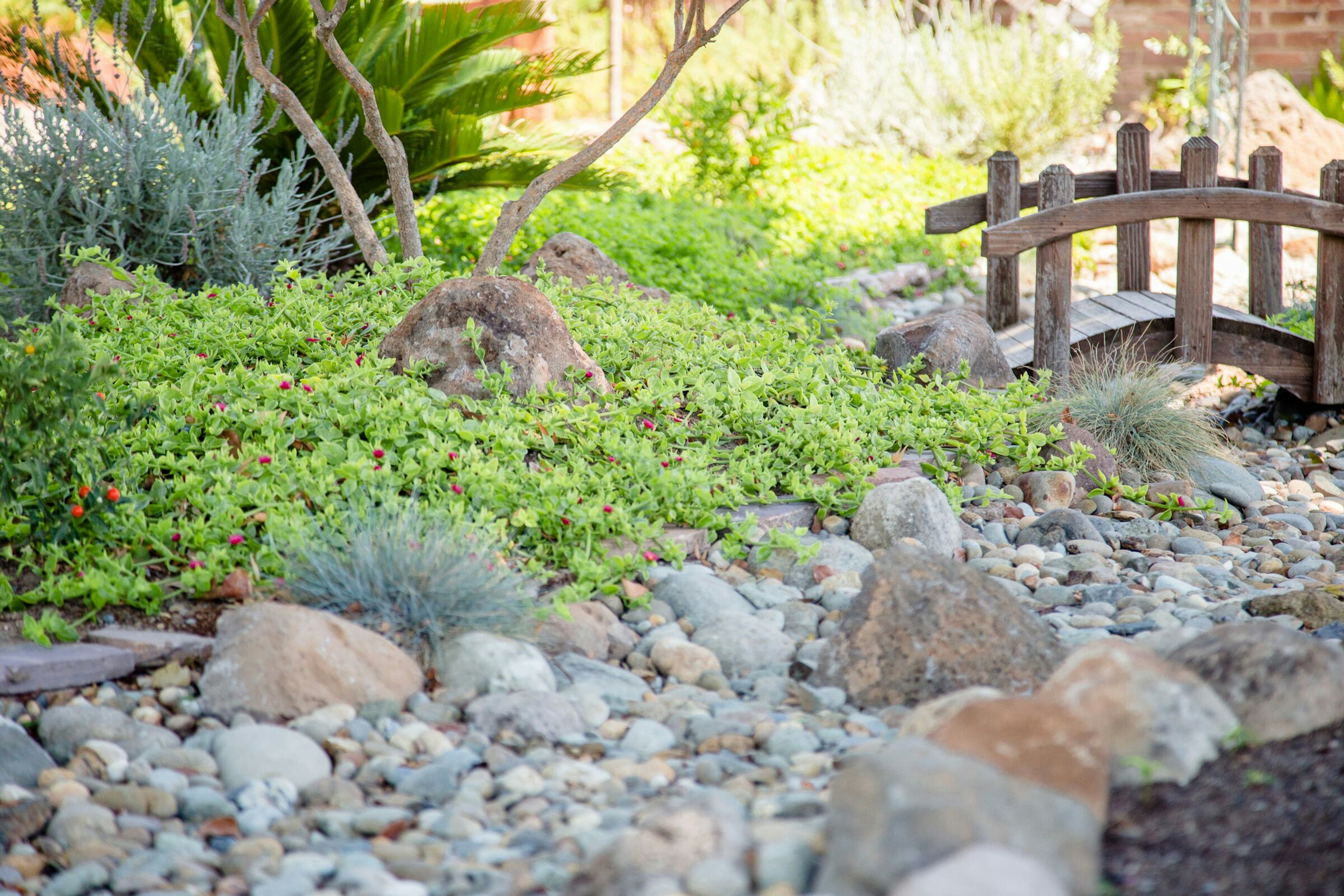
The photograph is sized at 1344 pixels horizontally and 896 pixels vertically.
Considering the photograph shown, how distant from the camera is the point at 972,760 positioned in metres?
1.75

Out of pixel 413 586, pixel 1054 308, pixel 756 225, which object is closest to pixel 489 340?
pixel 413 586

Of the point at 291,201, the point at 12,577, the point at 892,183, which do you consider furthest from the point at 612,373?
the point at 892,183

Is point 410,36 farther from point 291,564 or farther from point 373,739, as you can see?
point 373,739

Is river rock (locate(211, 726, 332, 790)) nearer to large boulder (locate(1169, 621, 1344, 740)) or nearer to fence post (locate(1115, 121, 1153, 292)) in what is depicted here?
large boulder (locate(1169, 621, 1344, 740))

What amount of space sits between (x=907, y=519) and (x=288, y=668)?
180cm

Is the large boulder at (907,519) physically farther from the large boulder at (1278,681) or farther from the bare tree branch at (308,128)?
the bare tree branch at (308,128)

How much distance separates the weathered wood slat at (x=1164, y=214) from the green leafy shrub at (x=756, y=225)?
4.72 feet

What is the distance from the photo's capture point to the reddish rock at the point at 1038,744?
5.86ft

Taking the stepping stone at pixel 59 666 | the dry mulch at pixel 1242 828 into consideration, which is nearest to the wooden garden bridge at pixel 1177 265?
the dry mulch at pixel 1242 828

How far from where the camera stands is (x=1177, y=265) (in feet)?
17.2

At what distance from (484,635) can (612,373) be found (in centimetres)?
178

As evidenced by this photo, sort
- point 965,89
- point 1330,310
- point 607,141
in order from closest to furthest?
point 607,141 → point 1330,310 → point 965,89

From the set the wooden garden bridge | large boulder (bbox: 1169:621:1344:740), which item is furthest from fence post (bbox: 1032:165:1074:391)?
large boulder (bbox: 1169:621:1344:740)

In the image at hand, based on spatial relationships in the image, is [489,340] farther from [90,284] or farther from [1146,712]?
[1146,712]
